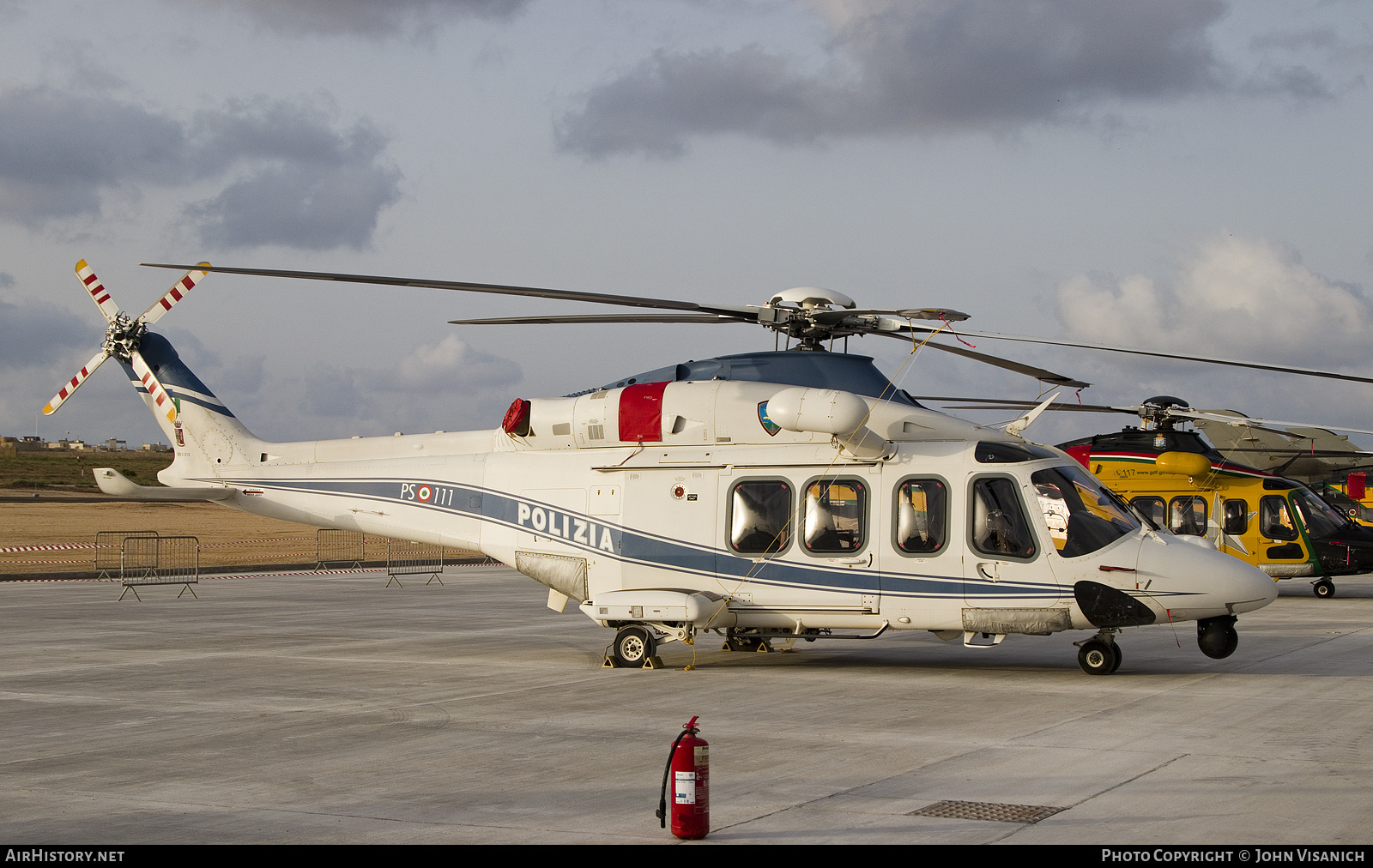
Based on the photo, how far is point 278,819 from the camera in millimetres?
6727

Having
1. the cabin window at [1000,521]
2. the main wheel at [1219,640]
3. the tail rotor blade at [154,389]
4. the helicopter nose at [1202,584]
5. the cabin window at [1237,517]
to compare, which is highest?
the tail rotor blade at [154,389]

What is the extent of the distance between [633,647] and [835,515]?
274cm

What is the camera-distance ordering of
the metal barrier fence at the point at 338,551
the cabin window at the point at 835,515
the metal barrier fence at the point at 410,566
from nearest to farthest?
the cabin window at the point at 835,515
the metal barrier fence at the point at 410,566
the metal barrier fence at the point at 338,551

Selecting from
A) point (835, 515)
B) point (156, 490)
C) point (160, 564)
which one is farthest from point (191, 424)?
point (160, 564)

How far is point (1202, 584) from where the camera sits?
12.1 metres

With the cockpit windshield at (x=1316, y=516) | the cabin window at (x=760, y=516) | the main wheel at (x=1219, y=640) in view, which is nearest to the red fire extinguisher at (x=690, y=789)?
the cabin window at (x=760, y=516)

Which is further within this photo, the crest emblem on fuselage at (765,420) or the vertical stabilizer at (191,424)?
the vertical stabilizer at (191,424)

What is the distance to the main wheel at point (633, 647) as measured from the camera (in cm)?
1364

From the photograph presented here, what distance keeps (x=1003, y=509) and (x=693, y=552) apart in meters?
3.45

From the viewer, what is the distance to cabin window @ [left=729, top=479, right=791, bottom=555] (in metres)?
13.4

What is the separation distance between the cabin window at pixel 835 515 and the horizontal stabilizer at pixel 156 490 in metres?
7.27

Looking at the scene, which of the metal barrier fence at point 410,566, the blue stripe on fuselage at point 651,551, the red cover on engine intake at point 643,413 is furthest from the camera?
the metal barrier fence at point 410,566

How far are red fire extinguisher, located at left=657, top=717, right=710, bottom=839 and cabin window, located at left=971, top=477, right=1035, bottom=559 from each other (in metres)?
7.08

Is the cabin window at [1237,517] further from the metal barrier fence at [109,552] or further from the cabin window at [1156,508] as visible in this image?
the metal barrier fence at [109,552]
